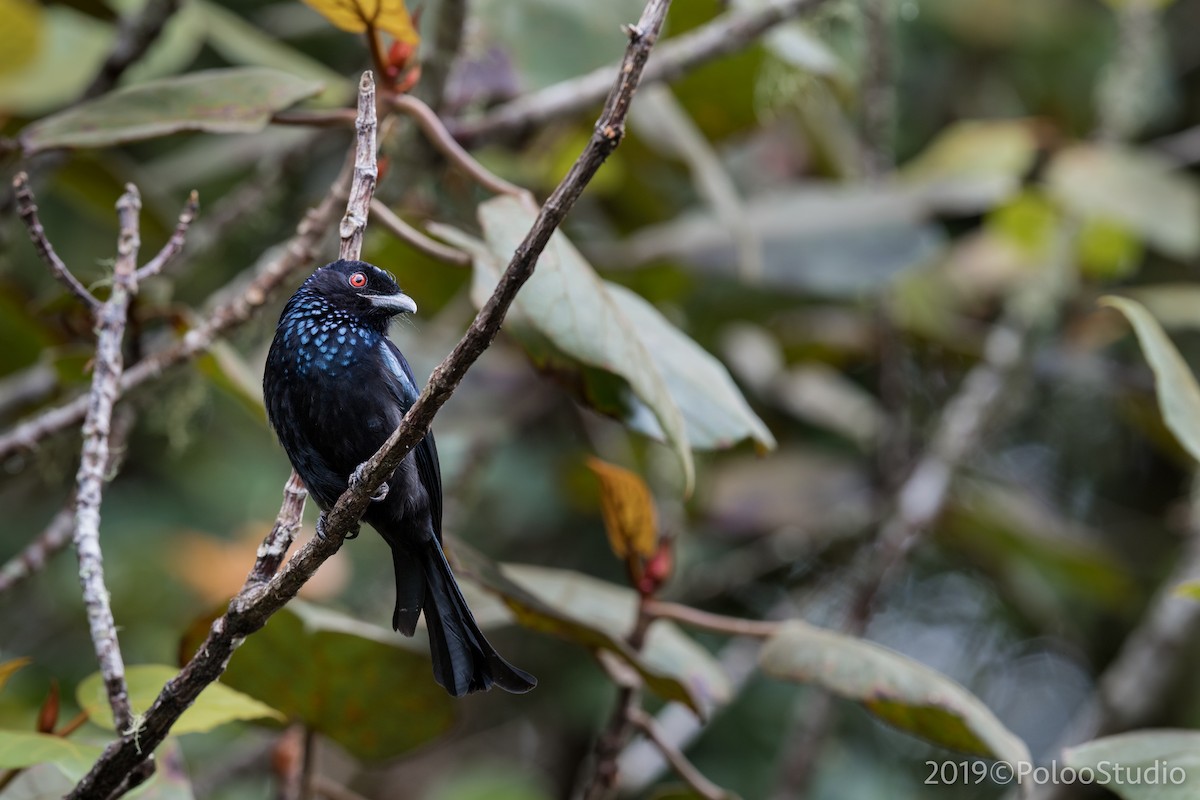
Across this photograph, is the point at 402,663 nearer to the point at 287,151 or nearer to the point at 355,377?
the point at 355,377

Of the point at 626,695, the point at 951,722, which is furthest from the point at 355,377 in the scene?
the point at 951,722

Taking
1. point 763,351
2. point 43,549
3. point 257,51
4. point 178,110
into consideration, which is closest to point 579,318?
point 178,110

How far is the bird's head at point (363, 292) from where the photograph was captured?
1994 mm

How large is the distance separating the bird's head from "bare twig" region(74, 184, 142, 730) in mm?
296

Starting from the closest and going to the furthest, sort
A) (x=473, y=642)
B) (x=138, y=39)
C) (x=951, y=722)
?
(x=473, y=642) → (x=951, y=722) → (x=138, y=39)

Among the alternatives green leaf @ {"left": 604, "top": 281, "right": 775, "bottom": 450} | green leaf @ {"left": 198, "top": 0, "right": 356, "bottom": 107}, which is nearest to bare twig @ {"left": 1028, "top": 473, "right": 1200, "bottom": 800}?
green leaf @ {"left": 604, "top": 281, "right": 775, "bottom": 450}

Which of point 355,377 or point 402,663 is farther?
point 402,663

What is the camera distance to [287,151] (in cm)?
321

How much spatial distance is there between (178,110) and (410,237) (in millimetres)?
565

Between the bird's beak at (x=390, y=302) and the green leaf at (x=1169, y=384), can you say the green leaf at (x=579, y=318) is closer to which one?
the bird's beak at (x=390, y=302)

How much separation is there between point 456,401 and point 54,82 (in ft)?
5.03

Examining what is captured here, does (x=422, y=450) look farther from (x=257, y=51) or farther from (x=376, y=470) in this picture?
(x=257, y=51)

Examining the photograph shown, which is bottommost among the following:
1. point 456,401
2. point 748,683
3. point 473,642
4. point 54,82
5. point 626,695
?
point 748,683

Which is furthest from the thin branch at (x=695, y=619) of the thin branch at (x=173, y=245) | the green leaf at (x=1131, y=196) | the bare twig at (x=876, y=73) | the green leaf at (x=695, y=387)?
the green leaf at (x=1131, y=196)
